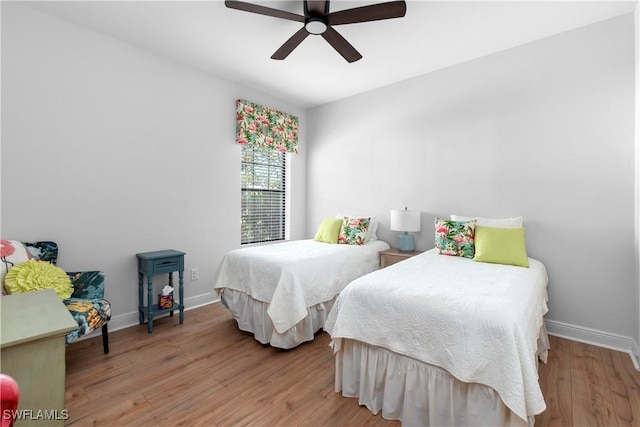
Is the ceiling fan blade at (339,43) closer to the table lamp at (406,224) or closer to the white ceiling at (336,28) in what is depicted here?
the white ceiling at (336,28)

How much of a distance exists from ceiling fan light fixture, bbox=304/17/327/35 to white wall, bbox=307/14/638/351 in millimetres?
1754

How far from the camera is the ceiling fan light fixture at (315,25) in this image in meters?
2.10

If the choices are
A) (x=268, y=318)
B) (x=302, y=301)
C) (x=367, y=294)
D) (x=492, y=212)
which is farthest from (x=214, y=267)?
(x=492, y=212)

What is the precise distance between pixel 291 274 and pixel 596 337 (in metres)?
2.62

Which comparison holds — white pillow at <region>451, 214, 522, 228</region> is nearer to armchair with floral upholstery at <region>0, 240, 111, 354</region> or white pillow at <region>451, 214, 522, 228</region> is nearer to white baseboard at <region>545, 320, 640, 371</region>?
white baseboard at <region>545, 320, 640, 371</region>

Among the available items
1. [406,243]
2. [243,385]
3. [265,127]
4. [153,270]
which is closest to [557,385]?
[406,243]

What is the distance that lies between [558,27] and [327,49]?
202 centimetres

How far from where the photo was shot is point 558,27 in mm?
2576

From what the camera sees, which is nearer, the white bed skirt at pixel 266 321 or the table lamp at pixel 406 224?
the white bed skirt at pixel 266 321

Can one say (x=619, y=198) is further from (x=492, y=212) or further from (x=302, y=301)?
(x=302, y=301)

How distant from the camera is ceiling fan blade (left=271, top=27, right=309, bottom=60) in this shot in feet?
7.31

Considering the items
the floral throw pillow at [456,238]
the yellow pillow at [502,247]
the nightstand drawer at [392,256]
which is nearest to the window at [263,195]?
the nightstand drawer at [392,256]

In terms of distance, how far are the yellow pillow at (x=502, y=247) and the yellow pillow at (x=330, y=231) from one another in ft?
5.05

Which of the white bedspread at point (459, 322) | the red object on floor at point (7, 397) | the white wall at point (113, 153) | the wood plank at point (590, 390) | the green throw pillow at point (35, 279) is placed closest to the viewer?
the red object on floor at point (7, 397)
